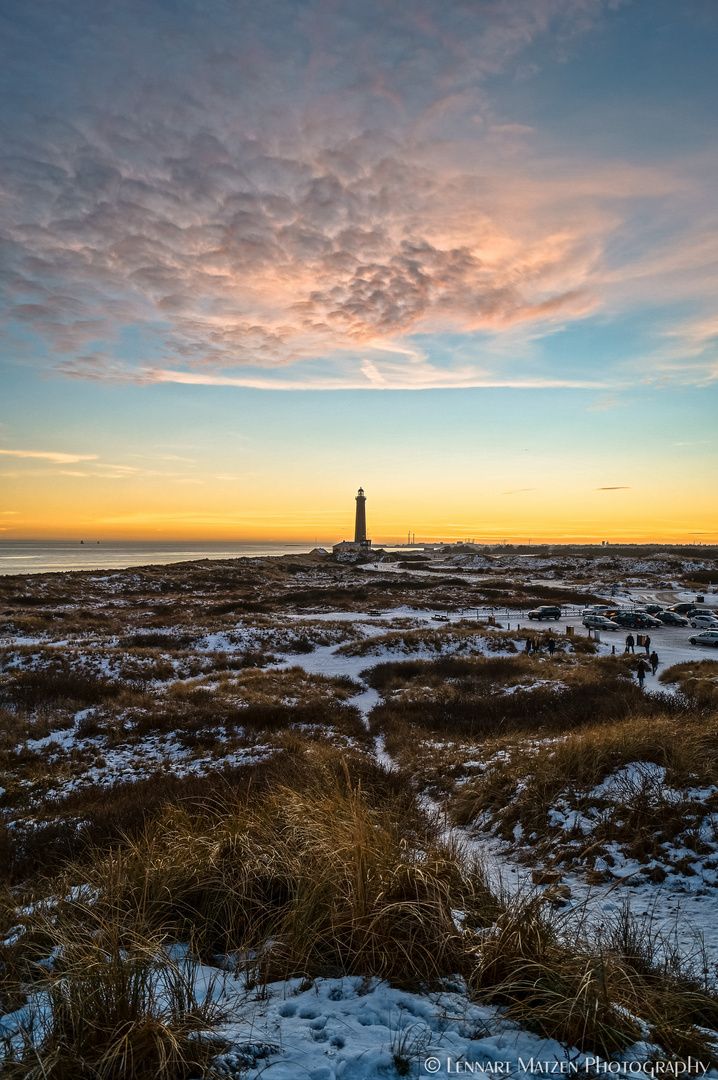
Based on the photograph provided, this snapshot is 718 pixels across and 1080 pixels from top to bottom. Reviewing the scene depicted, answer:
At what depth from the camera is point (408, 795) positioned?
1008 cm

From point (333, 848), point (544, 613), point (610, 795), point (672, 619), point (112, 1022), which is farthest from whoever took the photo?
point (544, 613)

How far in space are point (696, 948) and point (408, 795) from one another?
575 centimetres

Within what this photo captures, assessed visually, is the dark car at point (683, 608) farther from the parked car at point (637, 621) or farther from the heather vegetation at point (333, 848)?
the heather vegetation at point (333, 848)

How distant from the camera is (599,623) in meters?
36.6

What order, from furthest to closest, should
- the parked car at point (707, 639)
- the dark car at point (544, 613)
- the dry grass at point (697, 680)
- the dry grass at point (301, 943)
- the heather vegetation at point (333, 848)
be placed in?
the dark car at point (544, 613), the parked car at point (707, 639), the dry grass at point (697, 680), the heather vegetation at point (333, 848), the dry grass at point (301, 943)

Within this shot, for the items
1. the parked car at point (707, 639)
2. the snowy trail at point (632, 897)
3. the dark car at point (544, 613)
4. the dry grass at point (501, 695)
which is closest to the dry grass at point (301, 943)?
the snowy trail at point (632, 897)

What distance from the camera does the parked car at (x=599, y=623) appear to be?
120 ft

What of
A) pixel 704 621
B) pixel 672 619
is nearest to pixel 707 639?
pixel 704 621

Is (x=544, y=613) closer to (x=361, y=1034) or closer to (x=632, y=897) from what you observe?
(x=632, y=897)

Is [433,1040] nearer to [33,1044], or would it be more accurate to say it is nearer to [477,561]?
[33,1044]

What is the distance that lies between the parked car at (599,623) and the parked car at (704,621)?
5.50 meters

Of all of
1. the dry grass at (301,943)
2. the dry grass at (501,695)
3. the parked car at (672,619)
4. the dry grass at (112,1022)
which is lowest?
the parked car at (672,619)

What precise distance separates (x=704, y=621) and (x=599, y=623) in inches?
290

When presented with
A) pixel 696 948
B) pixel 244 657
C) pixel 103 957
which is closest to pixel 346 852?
pixel 103 957
